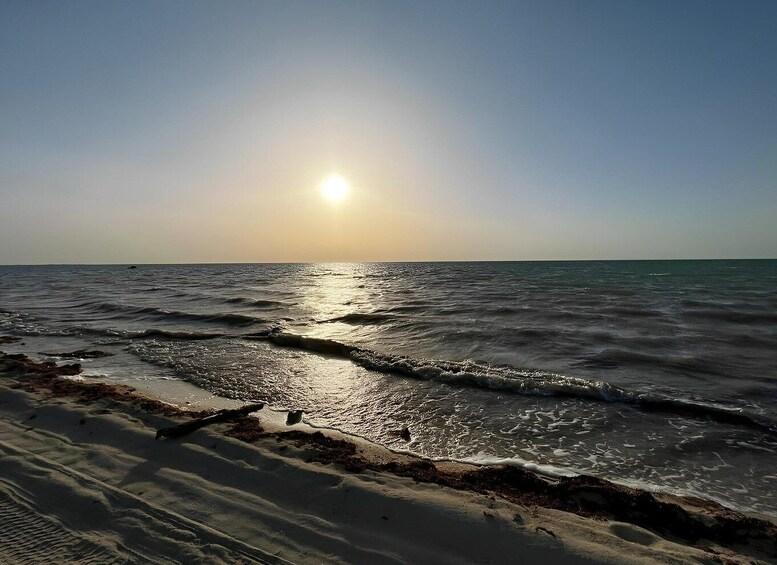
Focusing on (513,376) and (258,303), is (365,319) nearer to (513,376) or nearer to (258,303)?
(258,303)

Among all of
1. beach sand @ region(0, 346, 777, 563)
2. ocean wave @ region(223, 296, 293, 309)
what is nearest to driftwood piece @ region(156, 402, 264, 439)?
beach sand @ region(0, 346, 777, 563)

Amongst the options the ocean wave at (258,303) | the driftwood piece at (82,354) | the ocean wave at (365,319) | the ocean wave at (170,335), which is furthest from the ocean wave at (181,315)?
the driftwood piece at (82,354)

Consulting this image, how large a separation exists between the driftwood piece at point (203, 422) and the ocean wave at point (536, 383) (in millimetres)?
5234

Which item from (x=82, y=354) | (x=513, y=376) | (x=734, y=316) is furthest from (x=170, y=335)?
(x=734, y=316)

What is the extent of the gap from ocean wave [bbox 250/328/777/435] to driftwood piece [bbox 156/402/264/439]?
5234mm

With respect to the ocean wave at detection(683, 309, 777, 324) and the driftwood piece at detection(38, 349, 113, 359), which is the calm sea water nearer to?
the ocean wave at detection(683, 309, 777, 324)

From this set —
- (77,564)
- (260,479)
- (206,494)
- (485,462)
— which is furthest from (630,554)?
(77,564)

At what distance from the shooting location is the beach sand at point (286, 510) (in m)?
3.82

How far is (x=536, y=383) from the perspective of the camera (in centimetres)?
1048

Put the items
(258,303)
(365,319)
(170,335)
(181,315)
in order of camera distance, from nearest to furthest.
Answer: (170,335)
(365,319)
(181,315)
(258,303)

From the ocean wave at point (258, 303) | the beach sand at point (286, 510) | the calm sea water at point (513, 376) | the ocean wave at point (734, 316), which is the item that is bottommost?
the calm sea water at point (513, 376)

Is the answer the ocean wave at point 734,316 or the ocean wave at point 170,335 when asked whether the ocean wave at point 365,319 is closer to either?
the ocean wave at point 170,335

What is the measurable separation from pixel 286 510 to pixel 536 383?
8.02 m

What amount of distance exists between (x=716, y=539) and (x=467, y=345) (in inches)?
438
